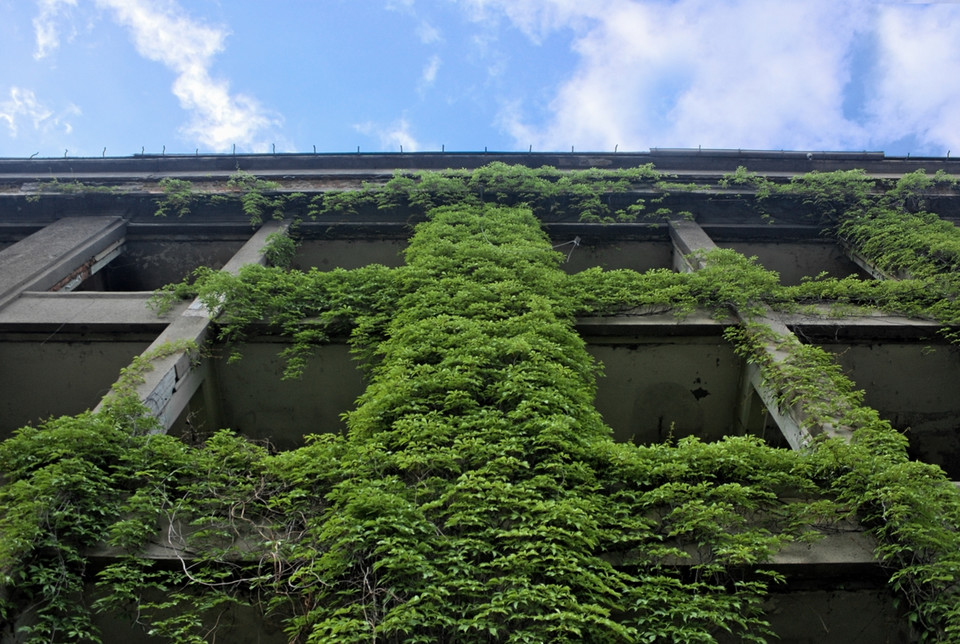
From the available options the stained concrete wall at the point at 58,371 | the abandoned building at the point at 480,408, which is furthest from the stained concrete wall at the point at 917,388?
the stained concrete wall at the point at 58,371

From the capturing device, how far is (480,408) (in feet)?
19.5

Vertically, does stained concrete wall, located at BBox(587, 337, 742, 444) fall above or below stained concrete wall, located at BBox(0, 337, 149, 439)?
below

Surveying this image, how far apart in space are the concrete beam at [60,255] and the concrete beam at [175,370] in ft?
9.18

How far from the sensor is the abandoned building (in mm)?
4473

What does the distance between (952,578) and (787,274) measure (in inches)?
333

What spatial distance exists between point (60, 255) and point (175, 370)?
16.3 ft

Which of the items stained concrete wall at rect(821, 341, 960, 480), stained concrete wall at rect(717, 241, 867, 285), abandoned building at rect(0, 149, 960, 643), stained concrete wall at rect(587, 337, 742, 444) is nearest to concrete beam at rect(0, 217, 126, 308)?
abandoned building at rect(0, 149, 960, 643)

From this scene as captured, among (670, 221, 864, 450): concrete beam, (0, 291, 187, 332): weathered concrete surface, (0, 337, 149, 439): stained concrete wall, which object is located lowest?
(670, 221, 864, 450): concrete beam

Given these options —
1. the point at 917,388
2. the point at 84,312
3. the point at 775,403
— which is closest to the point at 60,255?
the point at 84,312

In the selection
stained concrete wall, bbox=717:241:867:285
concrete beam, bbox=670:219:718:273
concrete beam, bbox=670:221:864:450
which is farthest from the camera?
stained concrete wall, bbox=717:241:867:285

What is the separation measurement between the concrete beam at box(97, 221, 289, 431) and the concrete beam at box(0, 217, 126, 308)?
9.18 feet

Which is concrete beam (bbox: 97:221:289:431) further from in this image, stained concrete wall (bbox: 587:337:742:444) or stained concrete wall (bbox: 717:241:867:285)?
stained concrete wall (bbox: 717:241:867:285)

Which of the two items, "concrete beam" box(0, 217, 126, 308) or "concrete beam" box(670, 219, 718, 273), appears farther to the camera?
"concrete beam" box(670, 219, 718, 273)

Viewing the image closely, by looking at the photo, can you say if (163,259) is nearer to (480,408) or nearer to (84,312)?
(84,312)
